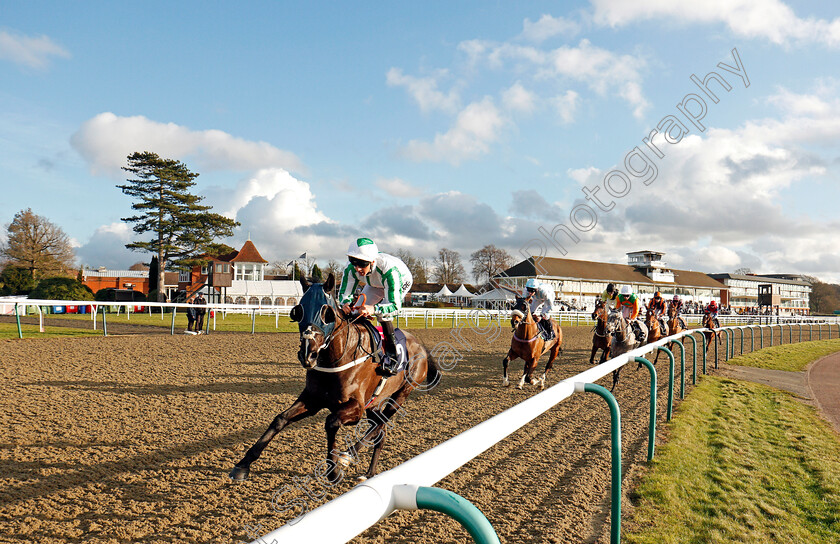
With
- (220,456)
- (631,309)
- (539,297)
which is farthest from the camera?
(631,309)

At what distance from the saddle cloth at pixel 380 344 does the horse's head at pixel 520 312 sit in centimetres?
388

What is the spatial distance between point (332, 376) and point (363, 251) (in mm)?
939

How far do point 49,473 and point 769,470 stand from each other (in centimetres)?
591

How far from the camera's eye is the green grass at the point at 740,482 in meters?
3.40

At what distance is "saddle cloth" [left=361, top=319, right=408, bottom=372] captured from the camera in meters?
4.12

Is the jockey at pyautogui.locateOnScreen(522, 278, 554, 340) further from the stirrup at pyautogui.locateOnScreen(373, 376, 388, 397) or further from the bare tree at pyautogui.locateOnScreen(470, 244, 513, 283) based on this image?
the bare tree at pyautogui.locateOnScreen(470, 244, 513, 283)

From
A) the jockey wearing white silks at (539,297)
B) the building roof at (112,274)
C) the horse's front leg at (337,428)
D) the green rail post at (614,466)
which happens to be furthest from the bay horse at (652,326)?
the building roof at (112,274)

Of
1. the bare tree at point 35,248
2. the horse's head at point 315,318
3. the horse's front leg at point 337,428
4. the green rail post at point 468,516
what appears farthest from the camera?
the bare tree at point 35,248

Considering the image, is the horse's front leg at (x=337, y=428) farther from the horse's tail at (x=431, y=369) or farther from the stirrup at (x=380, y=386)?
the horse's tail at (x=431, y=369)

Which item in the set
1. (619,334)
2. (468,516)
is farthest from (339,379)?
(619,334)

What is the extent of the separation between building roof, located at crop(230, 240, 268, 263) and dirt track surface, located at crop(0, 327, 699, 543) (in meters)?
47.3

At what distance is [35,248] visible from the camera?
40094 millimetres

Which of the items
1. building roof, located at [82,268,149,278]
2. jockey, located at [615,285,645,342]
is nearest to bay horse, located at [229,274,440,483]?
jockey, located at [615,285,645,342]

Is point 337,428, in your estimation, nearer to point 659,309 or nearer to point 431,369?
point 431,369
